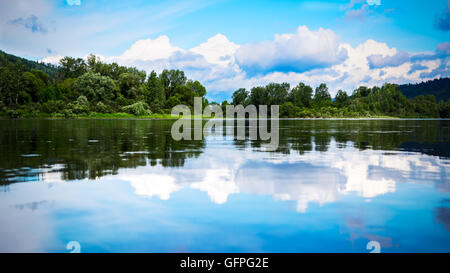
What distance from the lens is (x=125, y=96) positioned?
115m

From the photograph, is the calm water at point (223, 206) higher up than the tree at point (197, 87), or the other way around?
the tree at point (197, 87)

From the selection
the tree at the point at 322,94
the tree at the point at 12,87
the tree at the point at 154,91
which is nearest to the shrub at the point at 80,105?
the tree at the point at 12,87

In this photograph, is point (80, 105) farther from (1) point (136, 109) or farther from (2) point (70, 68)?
(2) point (70, 68)

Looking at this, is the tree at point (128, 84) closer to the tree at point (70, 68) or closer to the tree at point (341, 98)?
the tree at point (70, 68)

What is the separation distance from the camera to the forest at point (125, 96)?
9369 centimetres

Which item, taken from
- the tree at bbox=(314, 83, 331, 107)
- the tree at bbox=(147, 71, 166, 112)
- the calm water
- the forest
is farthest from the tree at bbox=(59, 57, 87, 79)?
the calm water

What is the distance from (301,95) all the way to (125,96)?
364 ft

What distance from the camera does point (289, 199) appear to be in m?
7.98

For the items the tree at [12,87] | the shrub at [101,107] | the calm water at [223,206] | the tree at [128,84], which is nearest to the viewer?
the calm water at [223,206]

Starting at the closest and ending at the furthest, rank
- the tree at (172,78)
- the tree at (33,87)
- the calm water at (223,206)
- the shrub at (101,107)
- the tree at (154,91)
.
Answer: the calm water at (223,206)
the shrub at (101,107)
the tree at (33,87)
the tree at (154,91)
the tree at (172,78)

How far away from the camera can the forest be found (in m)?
93.7

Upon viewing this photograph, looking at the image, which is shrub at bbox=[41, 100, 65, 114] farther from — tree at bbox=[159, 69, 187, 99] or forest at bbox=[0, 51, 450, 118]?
tree at bbox=[159, 69, 187, 99]

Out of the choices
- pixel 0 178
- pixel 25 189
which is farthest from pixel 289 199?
pixel 0 178
